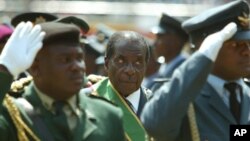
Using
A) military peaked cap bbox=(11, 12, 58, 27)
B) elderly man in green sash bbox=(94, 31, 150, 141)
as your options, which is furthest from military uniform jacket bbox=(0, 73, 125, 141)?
military peaked cap bbox=(11, 12, 58, 27)

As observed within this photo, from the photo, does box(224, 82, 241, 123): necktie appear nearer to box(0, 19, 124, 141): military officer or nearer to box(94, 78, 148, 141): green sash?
box(94, 78, 148, 141): green sash

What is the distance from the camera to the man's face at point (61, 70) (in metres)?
5.66

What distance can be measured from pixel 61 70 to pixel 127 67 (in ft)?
4.35

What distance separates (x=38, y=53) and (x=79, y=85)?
30 centimetres

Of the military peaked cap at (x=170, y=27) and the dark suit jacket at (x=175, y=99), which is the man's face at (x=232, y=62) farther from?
the military peaked cap at (x=170, y=27)

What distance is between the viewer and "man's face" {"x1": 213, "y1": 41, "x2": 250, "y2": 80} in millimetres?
6293

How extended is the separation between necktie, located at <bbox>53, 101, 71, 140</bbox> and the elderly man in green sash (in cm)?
121

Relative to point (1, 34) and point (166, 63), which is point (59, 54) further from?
point (166, 63)

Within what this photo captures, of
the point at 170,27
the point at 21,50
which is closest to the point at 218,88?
the point at 21,50

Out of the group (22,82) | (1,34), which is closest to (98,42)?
(1,34)

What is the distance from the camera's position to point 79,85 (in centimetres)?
565

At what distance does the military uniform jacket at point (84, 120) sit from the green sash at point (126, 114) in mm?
847

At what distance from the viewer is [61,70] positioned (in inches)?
224

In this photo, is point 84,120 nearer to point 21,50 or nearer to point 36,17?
point 21,50
